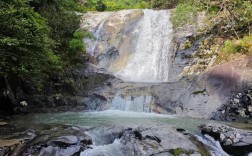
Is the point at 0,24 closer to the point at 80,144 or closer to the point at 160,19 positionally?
the point at 80,144

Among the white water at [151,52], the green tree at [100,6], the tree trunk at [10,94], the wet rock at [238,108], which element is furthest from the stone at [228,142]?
the green tree at [100,6]

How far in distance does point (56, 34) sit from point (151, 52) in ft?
18.5

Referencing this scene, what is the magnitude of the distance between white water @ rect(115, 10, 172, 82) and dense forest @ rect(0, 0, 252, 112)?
4.15ft

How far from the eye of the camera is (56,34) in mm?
16578

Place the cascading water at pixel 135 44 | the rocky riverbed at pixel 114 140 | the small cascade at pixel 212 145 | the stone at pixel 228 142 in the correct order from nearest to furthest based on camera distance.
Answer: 1. the rocky riverbed at pixel 114 140
2. the small cascade at pixel 212 145
3. the stone at pixel 228 142
4. the cascading water at pixel 135 44

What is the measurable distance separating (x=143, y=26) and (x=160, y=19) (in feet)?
4.03

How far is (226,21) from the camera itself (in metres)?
16.5

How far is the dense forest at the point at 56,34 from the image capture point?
358 inches

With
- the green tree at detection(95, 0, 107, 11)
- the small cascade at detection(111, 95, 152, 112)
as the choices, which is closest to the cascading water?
the small cascade at detection(111, 95, 152, 112)

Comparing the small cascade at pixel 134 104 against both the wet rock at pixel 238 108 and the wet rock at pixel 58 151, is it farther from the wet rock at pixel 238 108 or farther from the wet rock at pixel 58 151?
A: the wet rock at pixel 58 151

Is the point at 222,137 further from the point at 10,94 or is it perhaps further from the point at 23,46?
the point at 10,94

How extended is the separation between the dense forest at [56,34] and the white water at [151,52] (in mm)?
1266

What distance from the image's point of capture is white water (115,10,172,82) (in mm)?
17156

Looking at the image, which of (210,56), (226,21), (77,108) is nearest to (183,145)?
(77,108)
